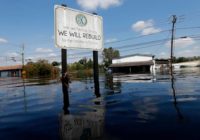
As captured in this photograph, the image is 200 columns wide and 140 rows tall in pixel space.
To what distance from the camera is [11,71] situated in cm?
10088

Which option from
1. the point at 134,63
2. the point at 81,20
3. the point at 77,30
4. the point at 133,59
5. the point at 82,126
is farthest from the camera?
the point at 133,59

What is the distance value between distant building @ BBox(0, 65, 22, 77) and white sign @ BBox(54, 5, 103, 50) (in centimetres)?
8799

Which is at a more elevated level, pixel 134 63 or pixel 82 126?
pixel 134 63

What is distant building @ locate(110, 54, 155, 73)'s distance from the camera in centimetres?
7819

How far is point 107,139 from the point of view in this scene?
15.5 feet

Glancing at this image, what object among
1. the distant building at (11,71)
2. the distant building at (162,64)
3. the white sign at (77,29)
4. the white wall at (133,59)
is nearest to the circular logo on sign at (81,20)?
the white sign at (77,29)

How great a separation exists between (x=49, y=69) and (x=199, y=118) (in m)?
76.7

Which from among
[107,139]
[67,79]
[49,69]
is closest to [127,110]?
[107,139]

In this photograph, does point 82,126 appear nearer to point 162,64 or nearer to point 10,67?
point 162,64

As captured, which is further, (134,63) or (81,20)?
(134,63)

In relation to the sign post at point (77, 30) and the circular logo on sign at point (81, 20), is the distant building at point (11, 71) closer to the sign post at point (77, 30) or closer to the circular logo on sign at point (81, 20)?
the sign post at point (77, 30)

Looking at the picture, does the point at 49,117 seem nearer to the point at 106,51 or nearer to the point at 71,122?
the point at 71,122

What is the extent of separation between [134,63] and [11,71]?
52.8 meters

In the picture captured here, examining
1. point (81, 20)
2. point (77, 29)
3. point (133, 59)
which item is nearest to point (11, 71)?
point (133, 59)
